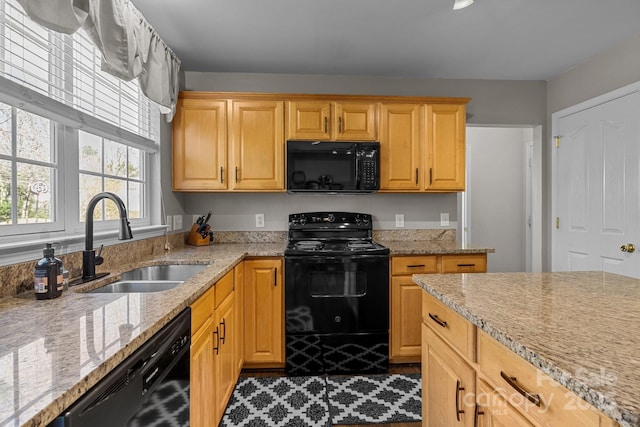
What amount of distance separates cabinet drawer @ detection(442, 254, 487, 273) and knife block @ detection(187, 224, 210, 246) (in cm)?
193

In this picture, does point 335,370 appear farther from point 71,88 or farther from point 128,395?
point 71,88

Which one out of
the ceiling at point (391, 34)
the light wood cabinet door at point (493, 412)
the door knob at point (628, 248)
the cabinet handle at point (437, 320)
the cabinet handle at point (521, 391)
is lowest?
the light wood cabinet door at point (493, 412)

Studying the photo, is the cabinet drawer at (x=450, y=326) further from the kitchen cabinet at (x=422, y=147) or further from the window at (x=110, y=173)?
the window at (x=110, y=173)

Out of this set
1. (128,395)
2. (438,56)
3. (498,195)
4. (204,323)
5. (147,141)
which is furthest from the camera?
(498,195)

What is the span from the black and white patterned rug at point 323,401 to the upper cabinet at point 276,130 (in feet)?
4.78

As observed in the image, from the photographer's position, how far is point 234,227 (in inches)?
124

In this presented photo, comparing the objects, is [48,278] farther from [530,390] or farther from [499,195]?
[499,195]

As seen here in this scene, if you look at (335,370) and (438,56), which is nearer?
(335,370)

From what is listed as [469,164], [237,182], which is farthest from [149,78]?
[469,164]

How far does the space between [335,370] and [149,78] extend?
2.34 m

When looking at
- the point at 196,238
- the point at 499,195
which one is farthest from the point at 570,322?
the point at 499,195

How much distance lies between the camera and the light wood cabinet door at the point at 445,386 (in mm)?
1091

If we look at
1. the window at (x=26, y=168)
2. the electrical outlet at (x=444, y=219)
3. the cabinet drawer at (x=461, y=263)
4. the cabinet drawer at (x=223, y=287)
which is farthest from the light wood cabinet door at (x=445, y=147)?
the window at (x=26, y=168)

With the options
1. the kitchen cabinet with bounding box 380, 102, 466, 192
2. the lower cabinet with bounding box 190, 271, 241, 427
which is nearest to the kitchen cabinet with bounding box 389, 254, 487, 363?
the kitchen cabinet with bounding box 380, 102, 466, 192
